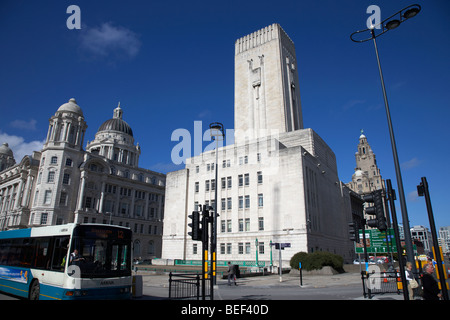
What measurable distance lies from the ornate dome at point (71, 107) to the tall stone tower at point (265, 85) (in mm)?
39333

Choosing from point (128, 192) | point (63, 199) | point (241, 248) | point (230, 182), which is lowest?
point (241, 248)

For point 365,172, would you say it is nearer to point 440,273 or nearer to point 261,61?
point 261,61

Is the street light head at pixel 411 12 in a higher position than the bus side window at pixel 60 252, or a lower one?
higher

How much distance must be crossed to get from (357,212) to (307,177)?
5490 cm

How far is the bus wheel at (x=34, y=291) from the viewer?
39.8 feet

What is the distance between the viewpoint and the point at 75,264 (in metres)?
10.7

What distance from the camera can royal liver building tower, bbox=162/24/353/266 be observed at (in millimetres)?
42688

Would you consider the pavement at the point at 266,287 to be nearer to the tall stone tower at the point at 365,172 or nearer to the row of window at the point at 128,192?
the row of window at the point at 128,192

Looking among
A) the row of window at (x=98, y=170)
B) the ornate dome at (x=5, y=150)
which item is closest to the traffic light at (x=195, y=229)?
the row of window at (x=98, y=170)

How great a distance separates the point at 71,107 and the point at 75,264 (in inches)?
2741

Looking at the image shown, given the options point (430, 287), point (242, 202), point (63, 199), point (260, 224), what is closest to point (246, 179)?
point (242, 202)

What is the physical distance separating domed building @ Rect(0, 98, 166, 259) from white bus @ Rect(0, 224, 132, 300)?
5490 centimetres

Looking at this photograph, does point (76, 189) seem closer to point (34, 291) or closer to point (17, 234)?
point (17, 234)
